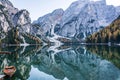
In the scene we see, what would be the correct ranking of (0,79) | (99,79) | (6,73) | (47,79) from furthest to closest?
(47,79) → (99,79) → (6,73) → (0,79)

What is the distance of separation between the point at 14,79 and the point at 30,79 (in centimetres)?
290

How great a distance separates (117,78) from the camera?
44.6 meters

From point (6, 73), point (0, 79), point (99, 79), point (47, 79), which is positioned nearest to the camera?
point (0, 79)

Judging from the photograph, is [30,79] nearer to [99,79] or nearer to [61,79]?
[61,79]

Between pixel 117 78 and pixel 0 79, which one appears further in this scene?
pixel 117 78

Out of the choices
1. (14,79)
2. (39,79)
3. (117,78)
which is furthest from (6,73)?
(117,78)

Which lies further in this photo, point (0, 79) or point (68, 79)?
point (68, 79)

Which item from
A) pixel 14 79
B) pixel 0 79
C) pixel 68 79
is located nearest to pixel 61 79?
pixel 68 79

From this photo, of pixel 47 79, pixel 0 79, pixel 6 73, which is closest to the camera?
pixel 0 79

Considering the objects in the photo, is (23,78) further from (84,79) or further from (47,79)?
(84,79)

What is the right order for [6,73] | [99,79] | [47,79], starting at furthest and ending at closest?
[47,79] < [99,79] < [6,73]

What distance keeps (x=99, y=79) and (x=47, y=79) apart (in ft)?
28.4

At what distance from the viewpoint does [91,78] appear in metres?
46.1

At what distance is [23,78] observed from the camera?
45.5 m
